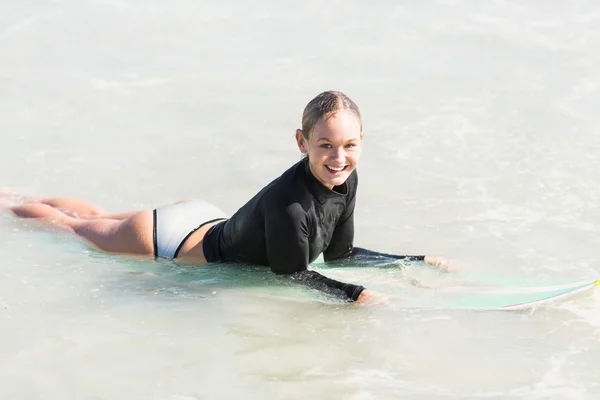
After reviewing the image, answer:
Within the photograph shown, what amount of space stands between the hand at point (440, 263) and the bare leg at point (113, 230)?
1631mm

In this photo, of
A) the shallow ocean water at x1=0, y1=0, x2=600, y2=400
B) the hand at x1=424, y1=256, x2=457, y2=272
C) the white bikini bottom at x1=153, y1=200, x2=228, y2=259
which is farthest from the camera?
the white bikini bottom at x1=153, y1=200, x2=228, y2=259

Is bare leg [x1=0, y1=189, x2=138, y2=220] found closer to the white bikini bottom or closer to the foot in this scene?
the foot

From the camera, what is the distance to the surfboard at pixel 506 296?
4.43 metres

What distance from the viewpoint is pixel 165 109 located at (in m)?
8.05

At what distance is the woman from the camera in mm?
4395

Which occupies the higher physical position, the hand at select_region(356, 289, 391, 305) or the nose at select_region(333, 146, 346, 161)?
the nose at select_region(333, 146, 346, 161)

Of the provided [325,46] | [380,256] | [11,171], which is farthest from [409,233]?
[325,46]

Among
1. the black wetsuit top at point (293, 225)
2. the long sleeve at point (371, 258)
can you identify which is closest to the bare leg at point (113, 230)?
the black wetsuit top at point (293, 225)

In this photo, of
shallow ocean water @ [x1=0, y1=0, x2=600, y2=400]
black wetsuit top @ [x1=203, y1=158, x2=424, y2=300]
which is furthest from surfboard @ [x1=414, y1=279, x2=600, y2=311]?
black wetsuit top @ [x1=203, y1=158, x2=424, y2=300]

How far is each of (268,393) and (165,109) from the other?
15.9 ft

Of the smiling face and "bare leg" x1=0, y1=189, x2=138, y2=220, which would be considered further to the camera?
"bare leg" x1=0, y1=189, x2=138, y2=220

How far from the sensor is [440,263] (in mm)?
4953

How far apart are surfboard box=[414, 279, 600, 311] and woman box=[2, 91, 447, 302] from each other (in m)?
0.36

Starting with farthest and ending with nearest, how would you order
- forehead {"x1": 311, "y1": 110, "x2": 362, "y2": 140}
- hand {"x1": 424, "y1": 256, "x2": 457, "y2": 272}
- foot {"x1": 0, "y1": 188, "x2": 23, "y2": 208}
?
foot {"x1": 0, "y1": 188, "x2": 23, "y2": 208} < hand {"x1": 424, "y1": 256, "x2": 457, "y2": 272} < forehead {"x1": 311, "y1": 110, "x2": 362, "y2": 140}
